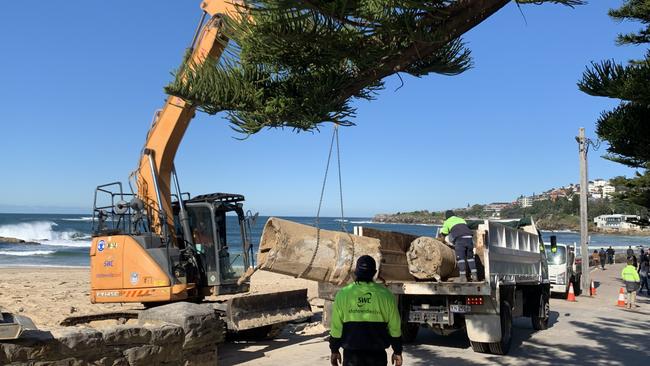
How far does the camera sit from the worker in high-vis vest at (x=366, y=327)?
15.3 feet

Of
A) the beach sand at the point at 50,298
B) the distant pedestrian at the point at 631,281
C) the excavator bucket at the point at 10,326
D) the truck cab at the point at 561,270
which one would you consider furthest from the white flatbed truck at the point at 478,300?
the truck cab at the point at 561,270

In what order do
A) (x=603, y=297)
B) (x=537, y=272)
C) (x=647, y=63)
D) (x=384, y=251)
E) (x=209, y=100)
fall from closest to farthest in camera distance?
(x=209, y=100)
(x=647, y=63)
(x=384, y=251)
(x=537, y=272)
(x=603, y=297)

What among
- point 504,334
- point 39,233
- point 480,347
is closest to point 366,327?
point 480,347

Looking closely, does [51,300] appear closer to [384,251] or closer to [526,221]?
[384,251]

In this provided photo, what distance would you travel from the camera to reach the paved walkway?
28.9 feet

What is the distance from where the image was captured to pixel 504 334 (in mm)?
9375

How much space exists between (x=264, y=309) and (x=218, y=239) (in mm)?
1472

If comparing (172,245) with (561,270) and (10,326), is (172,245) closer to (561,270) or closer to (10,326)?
(10,326)

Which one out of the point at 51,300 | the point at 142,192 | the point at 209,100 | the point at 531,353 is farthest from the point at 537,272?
the point at 51,300

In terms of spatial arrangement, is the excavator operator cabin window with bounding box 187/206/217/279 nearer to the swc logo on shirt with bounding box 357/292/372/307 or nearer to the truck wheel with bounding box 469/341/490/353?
the truck wheel with bounding box 469/341/490/353

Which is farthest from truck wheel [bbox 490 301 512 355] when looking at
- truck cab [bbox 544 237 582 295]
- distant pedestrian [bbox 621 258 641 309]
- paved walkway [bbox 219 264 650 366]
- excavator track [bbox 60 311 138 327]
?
truck cab [bbox 544 237 582 295]

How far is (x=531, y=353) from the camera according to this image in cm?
956

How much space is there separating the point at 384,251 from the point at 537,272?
516 cm

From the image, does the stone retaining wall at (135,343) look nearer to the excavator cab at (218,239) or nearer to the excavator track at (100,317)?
the excavator cab at (218,239)
